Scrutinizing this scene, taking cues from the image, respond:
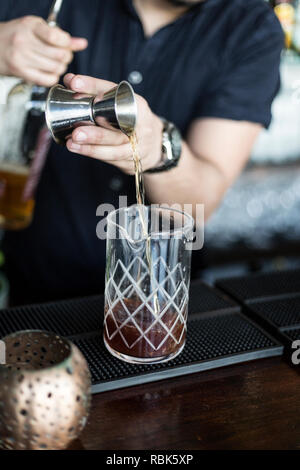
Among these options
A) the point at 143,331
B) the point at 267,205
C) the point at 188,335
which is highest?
the point at 143,331

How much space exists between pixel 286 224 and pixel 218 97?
2.03m

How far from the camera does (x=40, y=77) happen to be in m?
1.59

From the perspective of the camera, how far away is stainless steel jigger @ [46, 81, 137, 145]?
3.50ft

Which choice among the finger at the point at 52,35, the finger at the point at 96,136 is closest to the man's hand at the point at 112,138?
the finger at the point at 96,136

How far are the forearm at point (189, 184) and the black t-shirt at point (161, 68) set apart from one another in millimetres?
225

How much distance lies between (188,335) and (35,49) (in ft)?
3.01

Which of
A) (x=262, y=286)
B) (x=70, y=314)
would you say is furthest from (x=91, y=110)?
(x=262, y=286)

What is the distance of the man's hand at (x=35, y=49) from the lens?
5.01 feet

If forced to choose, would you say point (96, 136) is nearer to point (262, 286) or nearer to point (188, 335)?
point (188, 335)

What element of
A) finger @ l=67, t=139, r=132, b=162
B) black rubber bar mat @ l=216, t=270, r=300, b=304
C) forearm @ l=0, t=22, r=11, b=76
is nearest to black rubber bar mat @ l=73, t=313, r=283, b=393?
black rubber bar mat @ l=216, t=270, r=300, b=304

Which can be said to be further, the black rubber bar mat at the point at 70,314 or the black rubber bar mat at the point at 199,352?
the black rubber bar mat at the point at 70,314

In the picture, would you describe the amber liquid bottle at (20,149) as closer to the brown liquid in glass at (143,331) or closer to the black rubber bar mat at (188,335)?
the black rubber bar mat at (188,335)

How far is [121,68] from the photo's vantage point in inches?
83.0
